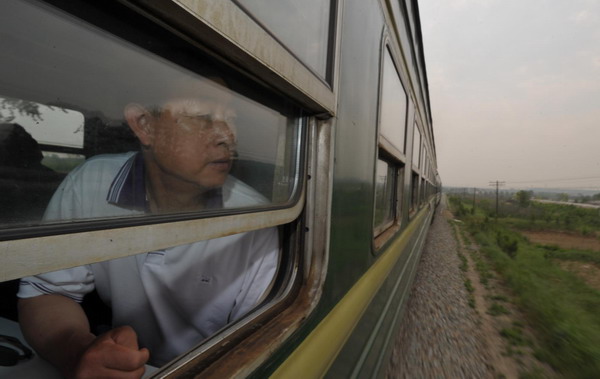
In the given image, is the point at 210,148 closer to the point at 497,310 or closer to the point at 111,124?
the point at 111,124

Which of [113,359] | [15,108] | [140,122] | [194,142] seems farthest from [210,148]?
[113,359]

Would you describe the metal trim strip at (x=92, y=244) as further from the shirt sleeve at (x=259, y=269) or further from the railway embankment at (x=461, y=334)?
the railway embankment at (x=461, y=334)

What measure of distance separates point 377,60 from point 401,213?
6.64ft

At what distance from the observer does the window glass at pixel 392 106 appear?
221 centimetres

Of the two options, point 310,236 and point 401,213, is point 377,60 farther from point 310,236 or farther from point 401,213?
point 401,213

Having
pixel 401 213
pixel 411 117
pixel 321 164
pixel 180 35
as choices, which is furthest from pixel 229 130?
pixel 411 117

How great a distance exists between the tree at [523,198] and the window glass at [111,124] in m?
34.9

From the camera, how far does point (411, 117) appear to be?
3.65 metres

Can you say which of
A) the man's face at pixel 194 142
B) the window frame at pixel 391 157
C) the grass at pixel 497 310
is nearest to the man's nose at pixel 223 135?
the man's face at pixel 194 142

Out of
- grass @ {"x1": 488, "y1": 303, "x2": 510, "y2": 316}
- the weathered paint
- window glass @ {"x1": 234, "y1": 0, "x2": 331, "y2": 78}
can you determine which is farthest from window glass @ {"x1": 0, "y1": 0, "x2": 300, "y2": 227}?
grass @ {"x1": 488, "y1": 303, "x2": 510, "y2": 316}

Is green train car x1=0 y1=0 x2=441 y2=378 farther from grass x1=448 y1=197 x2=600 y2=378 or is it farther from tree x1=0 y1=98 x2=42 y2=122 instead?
grass x1=448 y1=197 x2=600 y2=378

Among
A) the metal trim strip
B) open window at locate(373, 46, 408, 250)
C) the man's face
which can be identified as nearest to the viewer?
the metal trim strip

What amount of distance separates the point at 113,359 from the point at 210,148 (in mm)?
485

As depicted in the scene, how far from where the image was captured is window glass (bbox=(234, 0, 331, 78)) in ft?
2.56
